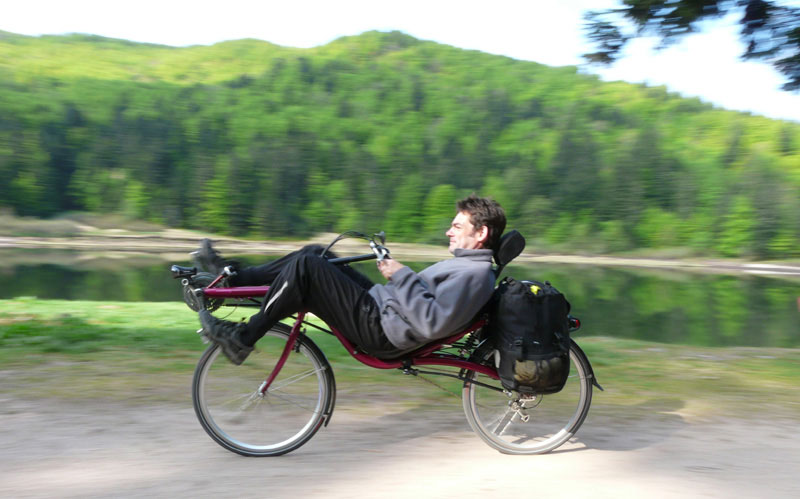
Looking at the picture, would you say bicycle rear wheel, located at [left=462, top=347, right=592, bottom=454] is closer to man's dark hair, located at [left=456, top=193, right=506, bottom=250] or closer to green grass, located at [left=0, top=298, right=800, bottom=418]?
man's dark hair, located at [left=456, top=193, right=506, bottom=250]

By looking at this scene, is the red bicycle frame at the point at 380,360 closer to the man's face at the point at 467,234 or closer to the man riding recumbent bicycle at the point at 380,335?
the man riding recumbent bicycle at the point at 380,335

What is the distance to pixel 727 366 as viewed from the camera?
22.6 feet

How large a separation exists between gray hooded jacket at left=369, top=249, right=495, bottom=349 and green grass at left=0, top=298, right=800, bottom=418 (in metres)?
1.06

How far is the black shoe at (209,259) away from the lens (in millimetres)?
3969

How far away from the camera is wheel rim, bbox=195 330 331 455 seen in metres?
3.81

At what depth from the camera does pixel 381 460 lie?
3.77m

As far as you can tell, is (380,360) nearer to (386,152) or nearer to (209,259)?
(209,259)

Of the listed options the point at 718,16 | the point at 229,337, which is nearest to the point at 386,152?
the point at 718,16

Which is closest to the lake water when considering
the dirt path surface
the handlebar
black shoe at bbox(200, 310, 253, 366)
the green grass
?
the green grass

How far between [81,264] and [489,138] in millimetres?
85900

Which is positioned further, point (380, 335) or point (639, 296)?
point (639, 296)

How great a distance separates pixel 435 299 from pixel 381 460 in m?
0.89

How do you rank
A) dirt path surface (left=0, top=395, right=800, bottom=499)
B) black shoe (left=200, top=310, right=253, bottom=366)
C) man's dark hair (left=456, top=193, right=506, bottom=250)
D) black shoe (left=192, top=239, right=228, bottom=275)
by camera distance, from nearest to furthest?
dirt path surface (left=0, top=395, right=800, bottom=499) < black shoe (left=200, top=310, right=253, bottom=366) < man's dark hair (left=456, top=193, right=506, bottom=250) < black shoe (left=192, top=239, right=228, bottom=275)

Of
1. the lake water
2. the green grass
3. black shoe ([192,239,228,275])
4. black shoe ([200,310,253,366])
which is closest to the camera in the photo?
black shoe ([200,310,253,366])
